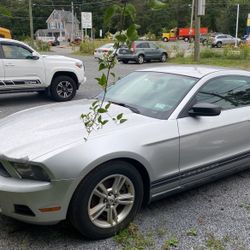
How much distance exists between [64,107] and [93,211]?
147 centimetres

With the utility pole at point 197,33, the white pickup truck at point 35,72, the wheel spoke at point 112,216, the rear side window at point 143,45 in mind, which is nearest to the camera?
the wheel spoke at point 112,216

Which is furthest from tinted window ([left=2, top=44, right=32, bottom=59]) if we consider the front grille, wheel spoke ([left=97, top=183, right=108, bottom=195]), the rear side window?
the rear side window

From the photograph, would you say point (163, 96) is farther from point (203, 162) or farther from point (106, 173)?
point (106, 173)

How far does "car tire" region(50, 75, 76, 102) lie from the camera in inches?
419

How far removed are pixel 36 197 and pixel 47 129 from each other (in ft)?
2.40

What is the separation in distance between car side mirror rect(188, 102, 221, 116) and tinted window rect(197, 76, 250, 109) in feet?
0.69

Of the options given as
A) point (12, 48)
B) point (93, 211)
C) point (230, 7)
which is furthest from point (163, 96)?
point (230, 7)

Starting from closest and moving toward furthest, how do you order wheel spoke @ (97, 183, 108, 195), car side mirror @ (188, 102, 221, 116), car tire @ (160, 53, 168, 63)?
wheel spoke @ (97, 183, 108, 195), car side mirror @ (188, 102, 221, 116), car tire @ (160, 53, 168, 63)

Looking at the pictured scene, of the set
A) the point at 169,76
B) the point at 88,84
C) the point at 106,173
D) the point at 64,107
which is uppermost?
the point at 169,76

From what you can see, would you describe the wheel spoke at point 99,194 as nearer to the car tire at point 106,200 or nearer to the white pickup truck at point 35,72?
the car tire at point 106,200

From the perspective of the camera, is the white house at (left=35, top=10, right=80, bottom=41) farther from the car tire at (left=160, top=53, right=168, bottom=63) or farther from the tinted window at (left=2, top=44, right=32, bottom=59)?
the tinted window at (left=2, top=44, right=32, bottom=59)

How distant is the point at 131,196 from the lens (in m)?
3.38

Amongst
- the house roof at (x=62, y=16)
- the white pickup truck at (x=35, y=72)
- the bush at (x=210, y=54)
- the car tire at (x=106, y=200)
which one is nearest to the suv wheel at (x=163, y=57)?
the bush at (x=210, y=54)

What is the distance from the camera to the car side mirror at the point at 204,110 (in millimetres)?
3742
